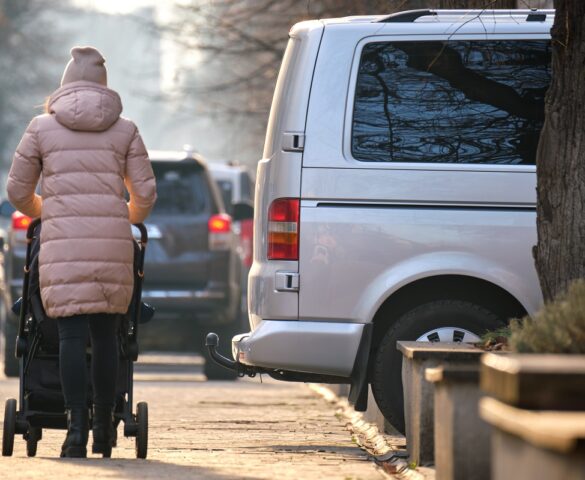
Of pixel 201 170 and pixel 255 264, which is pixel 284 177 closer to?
pixel 255 264

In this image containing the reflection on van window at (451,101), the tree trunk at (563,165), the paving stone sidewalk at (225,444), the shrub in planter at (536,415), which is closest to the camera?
the shrub in planter at (536,415)

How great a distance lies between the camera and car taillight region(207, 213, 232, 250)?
49.1 ft

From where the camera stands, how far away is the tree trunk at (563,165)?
811cm

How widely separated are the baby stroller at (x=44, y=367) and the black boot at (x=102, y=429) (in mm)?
101

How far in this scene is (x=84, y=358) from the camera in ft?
25.4

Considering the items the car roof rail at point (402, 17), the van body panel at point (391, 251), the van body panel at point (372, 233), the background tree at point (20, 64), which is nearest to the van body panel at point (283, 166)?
the van body panel at point (372, 233)

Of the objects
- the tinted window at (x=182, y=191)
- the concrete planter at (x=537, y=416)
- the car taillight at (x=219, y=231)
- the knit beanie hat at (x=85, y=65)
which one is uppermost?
the knit beanie hat at (x=85, y=65)

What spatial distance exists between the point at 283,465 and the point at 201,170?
24.4ft

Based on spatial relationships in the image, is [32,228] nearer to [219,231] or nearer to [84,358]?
[84,358]

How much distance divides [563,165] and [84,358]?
2.32m

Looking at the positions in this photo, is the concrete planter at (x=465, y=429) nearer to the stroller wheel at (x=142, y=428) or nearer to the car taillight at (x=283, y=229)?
the stroller wheel at (x=142, y=428)

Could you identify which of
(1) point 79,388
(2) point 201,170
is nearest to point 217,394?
(2) point 201,170

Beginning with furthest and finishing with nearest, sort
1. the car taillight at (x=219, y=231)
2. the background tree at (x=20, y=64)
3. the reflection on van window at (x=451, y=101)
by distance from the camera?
the background tree at (x=20, y=64) < the car taillight at (x=219, y=231) < the reflection on van window at (x=451, y=101)

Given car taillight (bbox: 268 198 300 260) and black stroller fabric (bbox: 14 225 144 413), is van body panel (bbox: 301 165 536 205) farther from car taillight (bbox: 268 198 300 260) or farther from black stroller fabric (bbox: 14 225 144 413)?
black stroller fabric (bbox: 14 225 144 413)
